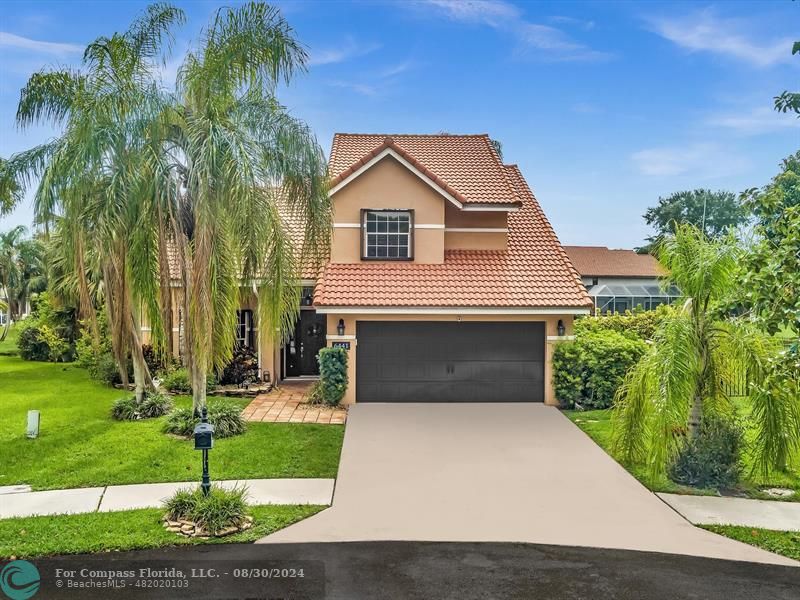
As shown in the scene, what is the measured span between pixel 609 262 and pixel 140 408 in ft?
133

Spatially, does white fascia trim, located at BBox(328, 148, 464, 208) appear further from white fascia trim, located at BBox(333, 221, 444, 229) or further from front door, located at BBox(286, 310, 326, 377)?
front door, located at BBox(286, 310, 326, 377)

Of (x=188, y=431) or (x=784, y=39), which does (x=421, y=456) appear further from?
(x=784, y=39)

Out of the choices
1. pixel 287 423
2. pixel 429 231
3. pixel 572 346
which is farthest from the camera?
pixel 429 231

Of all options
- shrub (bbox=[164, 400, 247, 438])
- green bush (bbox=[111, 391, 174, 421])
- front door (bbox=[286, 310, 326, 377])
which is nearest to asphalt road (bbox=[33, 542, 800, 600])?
shrub (bbox=[164, 400, 247, 438])

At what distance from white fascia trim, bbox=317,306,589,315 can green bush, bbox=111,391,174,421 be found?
14.7 ft

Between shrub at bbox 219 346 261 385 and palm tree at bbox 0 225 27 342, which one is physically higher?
palm tree at bbox 0 225 27 342

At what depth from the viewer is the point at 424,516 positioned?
8.39m

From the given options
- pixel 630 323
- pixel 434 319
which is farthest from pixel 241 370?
pixel 630 323

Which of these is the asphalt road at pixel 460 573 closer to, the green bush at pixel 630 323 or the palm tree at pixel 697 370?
the palm tree at pixel 697 370

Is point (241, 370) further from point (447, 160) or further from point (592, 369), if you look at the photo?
point (592, 369)

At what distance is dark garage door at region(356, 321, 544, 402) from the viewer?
1590cm

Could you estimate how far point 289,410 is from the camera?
1502cm

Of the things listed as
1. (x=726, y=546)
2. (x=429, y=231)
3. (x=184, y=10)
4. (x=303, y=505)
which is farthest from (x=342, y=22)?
(x=726, y=546)

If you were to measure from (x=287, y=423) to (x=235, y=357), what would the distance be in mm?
4864
